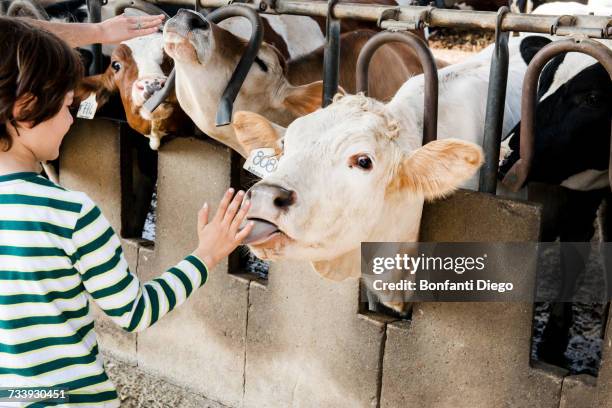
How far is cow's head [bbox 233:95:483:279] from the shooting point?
209cm

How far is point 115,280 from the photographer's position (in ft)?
5.91

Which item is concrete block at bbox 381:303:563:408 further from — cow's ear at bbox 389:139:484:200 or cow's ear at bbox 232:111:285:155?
cow's ear at bbox 232:111:285:155

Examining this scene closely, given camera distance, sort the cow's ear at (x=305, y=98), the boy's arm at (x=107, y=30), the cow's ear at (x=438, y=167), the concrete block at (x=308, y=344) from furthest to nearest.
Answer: the cow's ear at (x=305, y=98) < the concrete block at (x=308, y=344) < the boy's arm at (x=107, y=30) < the cow's ear at (x=438, y=167)

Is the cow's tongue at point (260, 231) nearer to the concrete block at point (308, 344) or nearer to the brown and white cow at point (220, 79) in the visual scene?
the concrete block at point (308, 344)

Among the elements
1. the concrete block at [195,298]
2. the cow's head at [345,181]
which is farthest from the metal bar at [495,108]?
the concrete block at [195,298]

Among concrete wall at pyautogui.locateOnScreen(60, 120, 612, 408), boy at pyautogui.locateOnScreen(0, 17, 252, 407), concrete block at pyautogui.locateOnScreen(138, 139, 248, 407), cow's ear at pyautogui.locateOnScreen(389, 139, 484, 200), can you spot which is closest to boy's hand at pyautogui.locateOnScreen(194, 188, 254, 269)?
boy at pyautogui.locateOnScreen(0, 17, 252, 407)

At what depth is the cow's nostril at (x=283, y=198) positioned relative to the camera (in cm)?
204

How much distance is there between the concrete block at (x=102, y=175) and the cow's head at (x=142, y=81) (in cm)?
25

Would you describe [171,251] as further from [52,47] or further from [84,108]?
[52,47]

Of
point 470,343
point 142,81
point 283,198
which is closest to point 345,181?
point 283,198

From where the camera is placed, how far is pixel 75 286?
1809mm

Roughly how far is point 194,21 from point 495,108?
1165 mm

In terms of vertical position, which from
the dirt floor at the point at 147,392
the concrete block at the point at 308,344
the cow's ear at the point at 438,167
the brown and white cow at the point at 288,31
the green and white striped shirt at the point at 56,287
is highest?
the brown and white cow at the point at 288,31

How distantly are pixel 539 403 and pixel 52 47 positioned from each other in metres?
1.81
